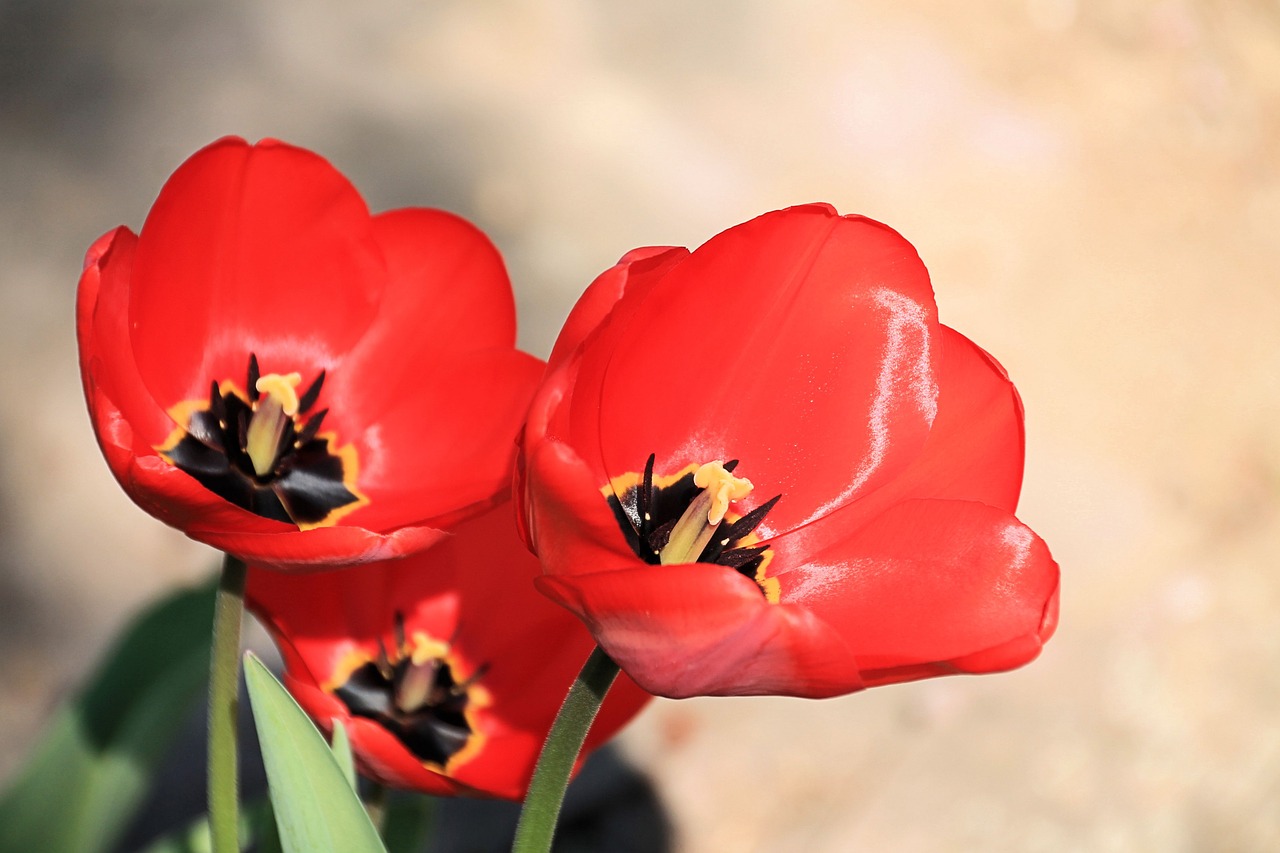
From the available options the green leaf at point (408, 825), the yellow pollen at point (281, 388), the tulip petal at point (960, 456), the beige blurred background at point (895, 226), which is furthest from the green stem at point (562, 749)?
the beige blurred background at point (895, 226)

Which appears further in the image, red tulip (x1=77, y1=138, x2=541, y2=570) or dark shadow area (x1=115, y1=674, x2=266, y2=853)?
dark shadow area (x1=115, y1=674, x2=266, y2=853)

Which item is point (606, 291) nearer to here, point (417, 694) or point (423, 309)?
point (423, 309)

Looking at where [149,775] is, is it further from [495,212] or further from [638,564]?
[495,212]

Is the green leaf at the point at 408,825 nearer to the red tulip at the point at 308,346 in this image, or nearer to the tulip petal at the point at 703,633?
the red tulip at the point at 308,346

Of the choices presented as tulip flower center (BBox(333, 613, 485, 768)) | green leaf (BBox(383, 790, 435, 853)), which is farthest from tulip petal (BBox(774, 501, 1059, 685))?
green leaf (BBox(383, 790, 435, 853))

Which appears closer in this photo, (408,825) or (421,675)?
(421,675)

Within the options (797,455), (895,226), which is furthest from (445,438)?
(895,226)

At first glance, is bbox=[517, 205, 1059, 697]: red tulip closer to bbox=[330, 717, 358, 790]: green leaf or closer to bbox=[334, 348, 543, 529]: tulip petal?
bbox=[334, 348, 543, 529]: tulip petal
